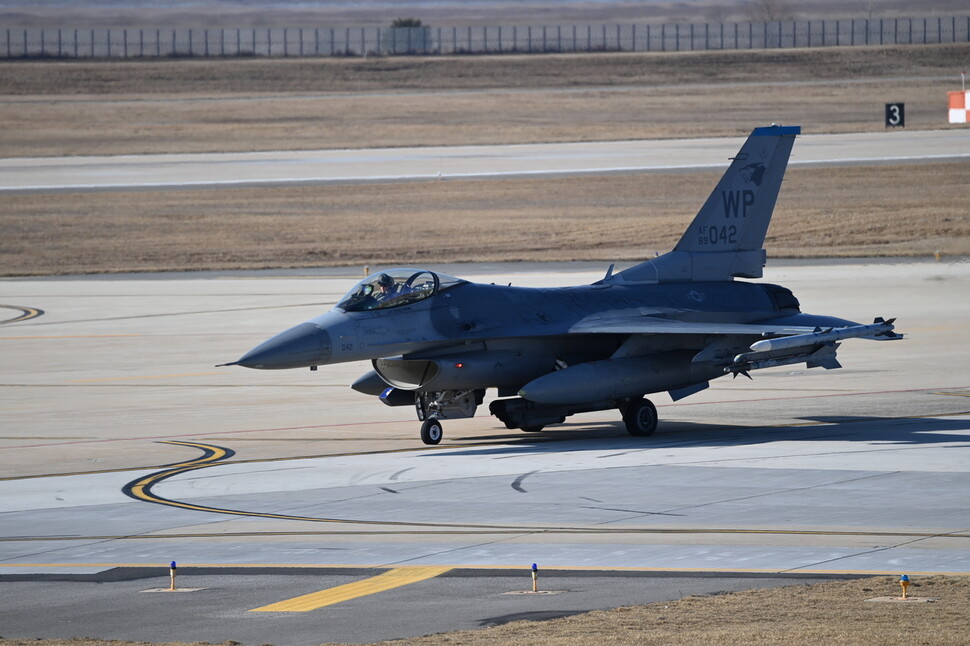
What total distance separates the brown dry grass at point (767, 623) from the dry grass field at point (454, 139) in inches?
1610

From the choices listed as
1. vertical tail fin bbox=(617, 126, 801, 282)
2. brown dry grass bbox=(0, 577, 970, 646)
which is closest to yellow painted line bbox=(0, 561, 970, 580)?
brown dry grass bbox=(0, 577, 970, 646)

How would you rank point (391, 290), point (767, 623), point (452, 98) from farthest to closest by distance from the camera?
point (452, 98) → point (391, 290) → point (767, 623)

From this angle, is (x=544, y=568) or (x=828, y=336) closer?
A: (x=544, y=568)

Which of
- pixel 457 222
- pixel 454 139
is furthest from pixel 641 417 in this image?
pixel 454 139

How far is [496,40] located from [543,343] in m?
163

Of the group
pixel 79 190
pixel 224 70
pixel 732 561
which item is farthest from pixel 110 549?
pixel 224 70

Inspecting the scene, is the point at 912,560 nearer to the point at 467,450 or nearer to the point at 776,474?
the point at 776,474

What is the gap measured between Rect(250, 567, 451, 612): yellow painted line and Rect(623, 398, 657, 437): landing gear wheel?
10529 mm

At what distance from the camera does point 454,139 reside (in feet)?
318

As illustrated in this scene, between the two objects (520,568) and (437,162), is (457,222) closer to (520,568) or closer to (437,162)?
(437,162)

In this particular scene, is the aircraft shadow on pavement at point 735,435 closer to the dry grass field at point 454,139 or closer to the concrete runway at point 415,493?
the concrete runway at point 415,493

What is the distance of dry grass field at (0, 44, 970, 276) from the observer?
58750mm

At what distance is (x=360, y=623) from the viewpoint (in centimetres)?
1386

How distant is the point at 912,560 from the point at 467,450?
34.0 feet
